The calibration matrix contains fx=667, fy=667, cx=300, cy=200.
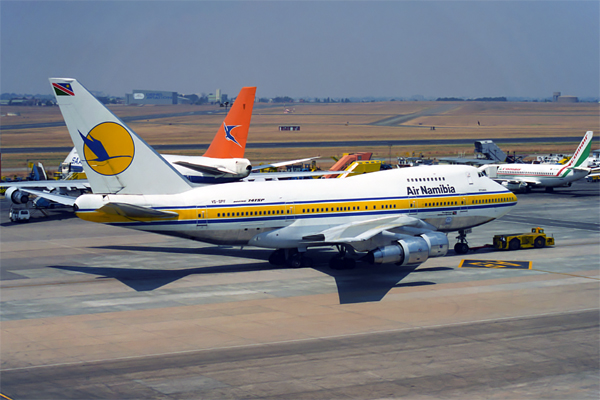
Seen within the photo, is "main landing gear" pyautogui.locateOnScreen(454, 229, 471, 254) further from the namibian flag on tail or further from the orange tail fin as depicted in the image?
the namibian flag on tail

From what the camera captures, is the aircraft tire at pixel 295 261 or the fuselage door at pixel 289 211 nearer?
the fuselage door at pixel 289 211

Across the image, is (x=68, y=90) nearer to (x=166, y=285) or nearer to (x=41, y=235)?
(x=166, y=285)

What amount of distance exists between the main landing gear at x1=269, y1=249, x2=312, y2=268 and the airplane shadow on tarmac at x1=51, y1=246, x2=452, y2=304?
539mm

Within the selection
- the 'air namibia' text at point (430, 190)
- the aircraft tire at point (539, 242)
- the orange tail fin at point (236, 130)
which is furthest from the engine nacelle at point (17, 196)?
the aircraft tire at point (539, 242)

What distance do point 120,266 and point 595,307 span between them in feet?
95.2

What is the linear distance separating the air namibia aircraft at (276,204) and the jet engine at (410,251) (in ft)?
0.19

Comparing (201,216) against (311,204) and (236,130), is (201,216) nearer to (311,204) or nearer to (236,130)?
(311,204)

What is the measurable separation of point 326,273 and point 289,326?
38.3 ft

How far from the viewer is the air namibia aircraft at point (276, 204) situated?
125 feet

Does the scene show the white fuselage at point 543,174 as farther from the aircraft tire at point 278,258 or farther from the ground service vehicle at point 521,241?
the aircraft tire at point 278,258

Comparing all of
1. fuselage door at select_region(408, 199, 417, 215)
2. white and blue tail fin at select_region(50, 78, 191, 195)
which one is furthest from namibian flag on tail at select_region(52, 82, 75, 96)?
fuselage door at select_region(408, 199, 417, 215)

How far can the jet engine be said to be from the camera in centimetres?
3772

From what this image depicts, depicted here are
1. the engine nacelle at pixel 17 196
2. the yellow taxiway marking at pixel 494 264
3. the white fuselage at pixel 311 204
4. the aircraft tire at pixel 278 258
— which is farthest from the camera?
the engine nacelle at pixel 17 196

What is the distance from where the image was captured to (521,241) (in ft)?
165
